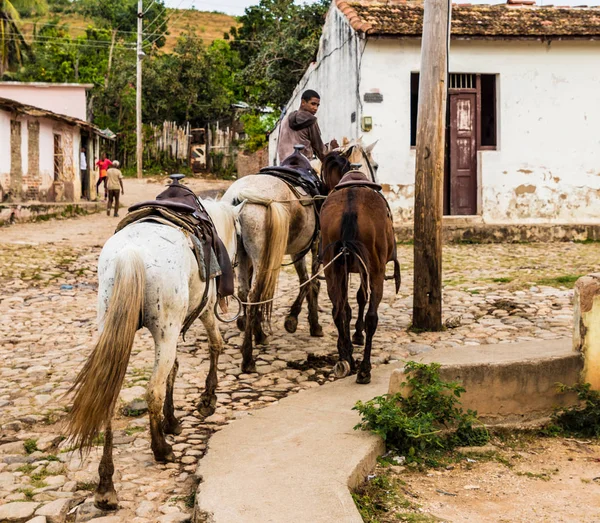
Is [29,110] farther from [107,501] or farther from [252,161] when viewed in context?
[107,501]

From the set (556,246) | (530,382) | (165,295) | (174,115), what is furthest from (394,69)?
(174,115)

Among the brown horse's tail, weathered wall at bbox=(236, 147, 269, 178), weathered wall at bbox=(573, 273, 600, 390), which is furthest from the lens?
weathered wall at bbox=(236, 147, 269, 178)

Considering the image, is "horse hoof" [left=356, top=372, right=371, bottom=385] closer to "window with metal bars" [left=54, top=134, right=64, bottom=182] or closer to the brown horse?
the brown horse

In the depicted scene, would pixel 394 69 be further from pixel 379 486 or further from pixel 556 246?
pixel 379 486

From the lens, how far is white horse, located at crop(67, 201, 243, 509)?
10.9 feet

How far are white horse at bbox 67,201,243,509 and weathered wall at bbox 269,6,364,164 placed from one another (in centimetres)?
1031

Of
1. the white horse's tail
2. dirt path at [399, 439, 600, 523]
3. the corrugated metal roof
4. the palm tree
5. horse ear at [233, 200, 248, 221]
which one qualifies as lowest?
dirt path at [399, 439, 600, 523]

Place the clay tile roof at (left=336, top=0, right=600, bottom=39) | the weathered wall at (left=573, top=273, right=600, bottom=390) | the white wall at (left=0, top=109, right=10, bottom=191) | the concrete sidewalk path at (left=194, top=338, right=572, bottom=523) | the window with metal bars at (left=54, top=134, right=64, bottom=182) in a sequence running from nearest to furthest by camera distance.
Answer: the concrete sidewalk path at (left=194, top=338, right=572, bottom=523)
the weathered wall at (left=573, top=273, right=600, bottom=390)
the clay tile roof at (left=336, top=0, right=600, bottom=39)
the white wall at (left=0, top=109, right=10, bottom=191)
the window with metal bars at (left=54, top=134, right=64, bottom=182)

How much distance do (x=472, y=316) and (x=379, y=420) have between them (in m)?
3.89

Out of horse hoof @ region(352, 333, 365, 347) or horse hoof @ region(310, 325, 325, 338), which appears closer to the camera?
horse hoof @ region(352, 333, 365, 347)

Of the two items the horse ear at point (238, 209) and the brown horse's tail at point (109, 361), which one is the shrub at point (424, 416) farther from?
the horse ear at point (238, 209)

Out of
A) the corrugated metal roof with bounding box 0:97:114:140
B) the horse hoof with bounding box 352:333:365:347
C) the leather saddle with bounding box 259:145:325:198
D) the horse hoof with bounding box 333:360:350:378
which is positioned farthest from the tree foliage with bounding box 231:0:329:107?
the horse hoof with bounding box 333:360:350:378

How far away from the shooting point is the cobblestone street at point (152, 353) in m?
3.64

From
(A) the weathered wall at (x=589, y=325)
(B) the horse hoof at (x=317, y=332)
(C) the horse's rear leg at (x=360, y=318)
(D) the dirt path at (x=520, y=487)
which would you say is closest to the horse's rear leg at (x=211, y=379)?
(C) the horse's rear leg at (x=360, y=318)
